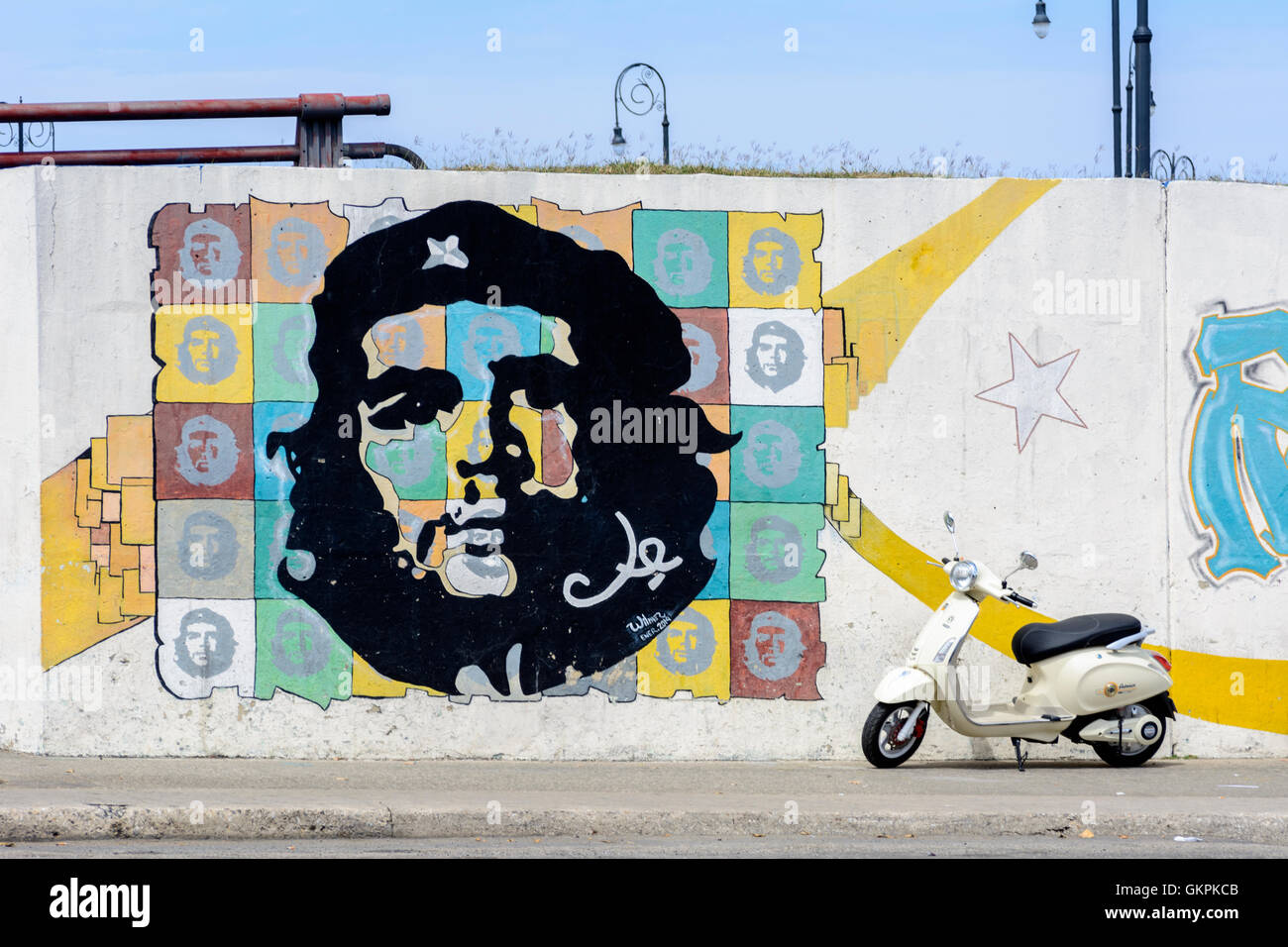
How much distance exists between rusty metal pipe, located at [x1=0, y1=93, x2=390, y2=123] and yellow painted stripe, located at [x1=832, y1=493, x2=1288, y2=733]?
13.8ft

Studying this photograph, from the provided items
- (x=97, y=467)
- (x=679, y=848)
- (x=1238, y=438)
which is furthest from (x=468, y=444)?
(x=1238, y=438)

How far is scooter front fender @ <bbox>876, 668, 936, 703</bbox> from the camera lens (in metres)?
8.02

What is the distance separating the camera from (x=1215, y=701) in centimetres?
882

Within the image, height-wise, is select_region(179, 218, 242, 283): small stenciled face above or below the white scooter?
above

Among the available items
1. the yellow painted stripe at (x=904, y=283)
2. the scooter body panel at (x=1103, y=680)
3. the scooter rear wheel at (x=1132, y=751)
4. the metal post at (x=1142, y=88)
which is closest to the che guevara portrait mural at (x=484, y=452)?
the yellow painted stripe at (x=904, y=283)

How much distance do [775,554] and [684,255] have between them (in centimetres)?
199

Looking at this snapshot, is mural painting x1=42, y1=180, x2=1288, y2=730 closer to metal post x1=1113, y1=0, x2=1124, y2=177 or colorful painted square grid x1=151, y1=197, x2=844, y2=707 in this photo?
colorful painted square grid x1=151, y1=197, x2=844, y2=707

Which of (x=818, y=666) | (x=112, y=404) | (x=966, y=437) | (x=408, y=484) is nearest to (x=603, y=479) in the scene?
(x=408, y=484)

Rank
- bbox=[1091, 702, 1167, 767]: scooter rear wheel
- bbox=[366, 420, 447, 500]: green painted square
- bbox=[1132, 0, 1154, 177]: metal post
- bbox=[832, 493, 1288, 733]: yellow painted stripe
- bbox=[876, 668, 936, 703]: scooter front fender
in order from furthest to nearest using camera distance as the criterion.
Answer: bbox=[1132, 0, 1154, 177]: metal post, bbox=[832, 493, 1288, 733]: yellow painted stripe, bbox=[366, 420, 447, 500]: green painted square, bbox=[1091, 702, 1167, 767]: scooter rear wheel, bbox=[876, 668, 936, 703]: scooter front fender

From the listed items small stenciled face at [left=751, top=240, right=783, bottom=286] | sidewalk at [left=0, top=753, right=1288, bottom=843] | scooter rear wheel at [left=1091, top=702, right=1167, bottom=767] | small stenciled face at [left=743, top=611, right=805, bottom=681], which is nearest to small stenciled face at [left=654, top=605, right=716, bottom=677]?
small stenciled face at [left=743, top=611, right=805, bottom=681]

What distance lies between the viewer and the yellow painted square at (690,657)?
8.62 meters

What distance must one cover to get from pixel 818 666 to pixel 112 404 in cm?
473

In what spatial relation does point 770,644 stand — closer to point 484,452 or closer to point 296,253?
point 484,452

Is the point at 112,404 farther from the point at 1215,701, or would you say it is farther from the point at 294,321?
the point at 1215,701
